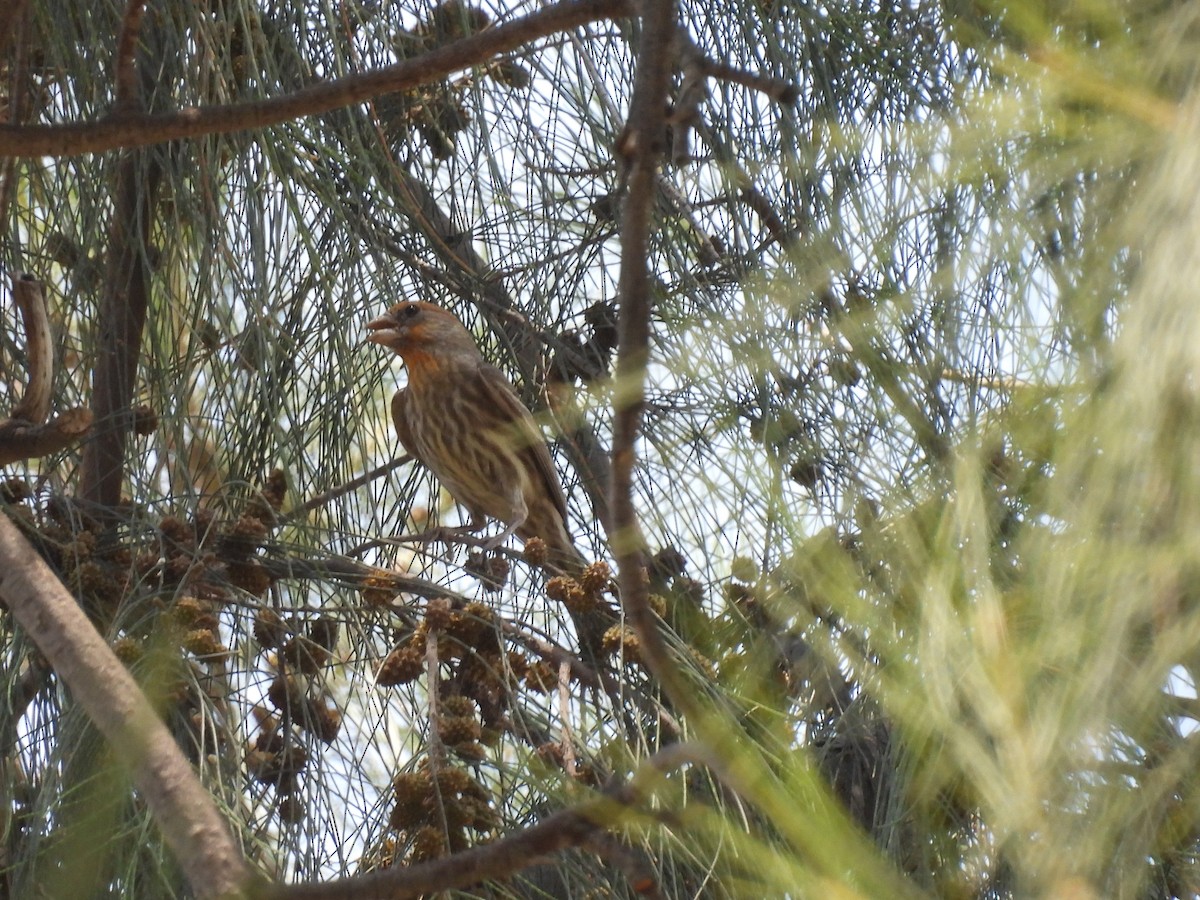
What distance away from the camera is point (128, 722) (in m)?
1.58

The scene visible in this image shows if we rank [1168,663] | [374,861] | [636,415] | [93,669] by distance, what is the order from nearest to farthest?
[1168,663]
[636,415]
[93,669]
[374,861]

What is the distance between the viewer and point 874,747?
7.64ft

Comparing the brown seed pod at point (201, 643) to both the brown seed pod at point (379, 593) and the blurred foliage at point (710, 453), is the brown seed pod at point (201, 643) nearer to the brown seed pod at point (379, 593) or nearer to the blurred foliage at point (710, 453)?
the blurred foliage at point (710, 453)

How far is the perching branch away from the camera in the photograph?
2062mm

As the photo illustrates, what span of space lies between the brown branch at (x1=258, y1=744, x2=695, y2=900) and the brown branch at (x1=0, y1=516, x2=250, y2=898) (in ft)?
0.29

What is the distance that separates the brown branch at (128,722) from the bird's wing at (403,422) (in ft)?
6.19

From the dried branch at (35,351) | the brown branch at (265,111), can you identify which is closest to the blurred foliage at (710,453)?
the dried branch at (35,351)

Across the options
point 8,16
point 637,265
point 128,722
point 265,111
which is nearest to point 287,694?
point 128,722

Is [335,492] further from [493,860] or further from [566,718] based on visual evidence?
[493,860]

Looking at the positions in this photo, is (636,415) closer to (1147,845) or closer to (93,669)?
(1147,845)

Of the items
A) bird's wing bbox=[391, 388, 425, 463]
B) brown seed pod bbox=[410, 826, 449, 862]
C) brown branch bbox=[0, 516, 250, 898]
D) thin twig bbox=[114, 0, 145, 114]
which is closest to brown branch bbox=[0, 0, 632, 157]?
thin twig bbox=[114, 0, 145, 114]

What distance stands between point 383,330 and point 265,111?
3.96 feet

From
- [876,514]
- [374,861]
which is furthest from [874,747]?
[374,861]

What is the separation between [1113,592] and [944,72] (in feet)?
4.70
